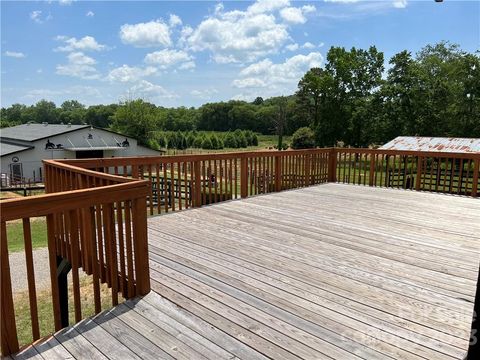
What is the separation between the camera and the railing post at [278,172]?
689 centimetres

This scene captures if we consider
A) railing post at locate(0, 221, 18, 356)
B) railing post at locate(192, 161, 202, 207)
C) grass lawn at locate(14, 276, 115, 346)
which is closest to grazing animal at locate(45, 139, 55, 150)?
grass lawn at locate(14, 276, 115, 346)

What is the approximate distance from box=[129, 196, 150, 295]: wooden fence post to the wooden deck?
123 mm

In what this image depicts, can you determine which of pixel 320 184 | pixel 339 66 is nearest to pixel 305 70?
pixel 339 66

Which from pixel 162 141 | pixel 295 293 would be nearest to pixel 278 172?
pixel 295 293

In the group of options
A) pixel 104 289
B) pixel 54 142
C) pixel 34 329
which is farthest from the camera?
pixel 54 142

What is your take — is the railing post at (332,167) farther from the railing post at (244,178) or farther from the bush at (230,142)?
the bush at (230,142)

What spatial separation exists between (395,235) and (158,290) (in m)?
2.88

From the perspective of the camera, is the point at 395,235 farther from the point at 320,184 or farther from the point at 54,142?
the point at 54,142

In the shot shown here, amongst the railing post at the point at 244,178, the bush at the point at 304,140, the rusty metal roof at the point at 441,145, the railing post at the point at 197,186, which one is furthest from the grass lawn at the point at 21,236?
the bush at the point at 304,140

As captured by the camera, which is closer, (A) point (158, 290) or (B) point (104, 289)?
(A) point (158, 290)

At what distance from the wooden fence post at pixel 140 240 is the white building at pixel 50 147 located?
25.1m

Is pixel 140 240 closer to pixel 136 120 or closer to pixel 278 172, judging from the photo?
pixel 278 172

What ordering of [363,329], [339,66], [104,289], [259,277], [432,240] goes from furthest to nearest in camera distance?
[339,66]
[104,289]
[432,240]
[259,277]
[363,329]

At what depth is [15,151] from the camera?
81.9 feet
